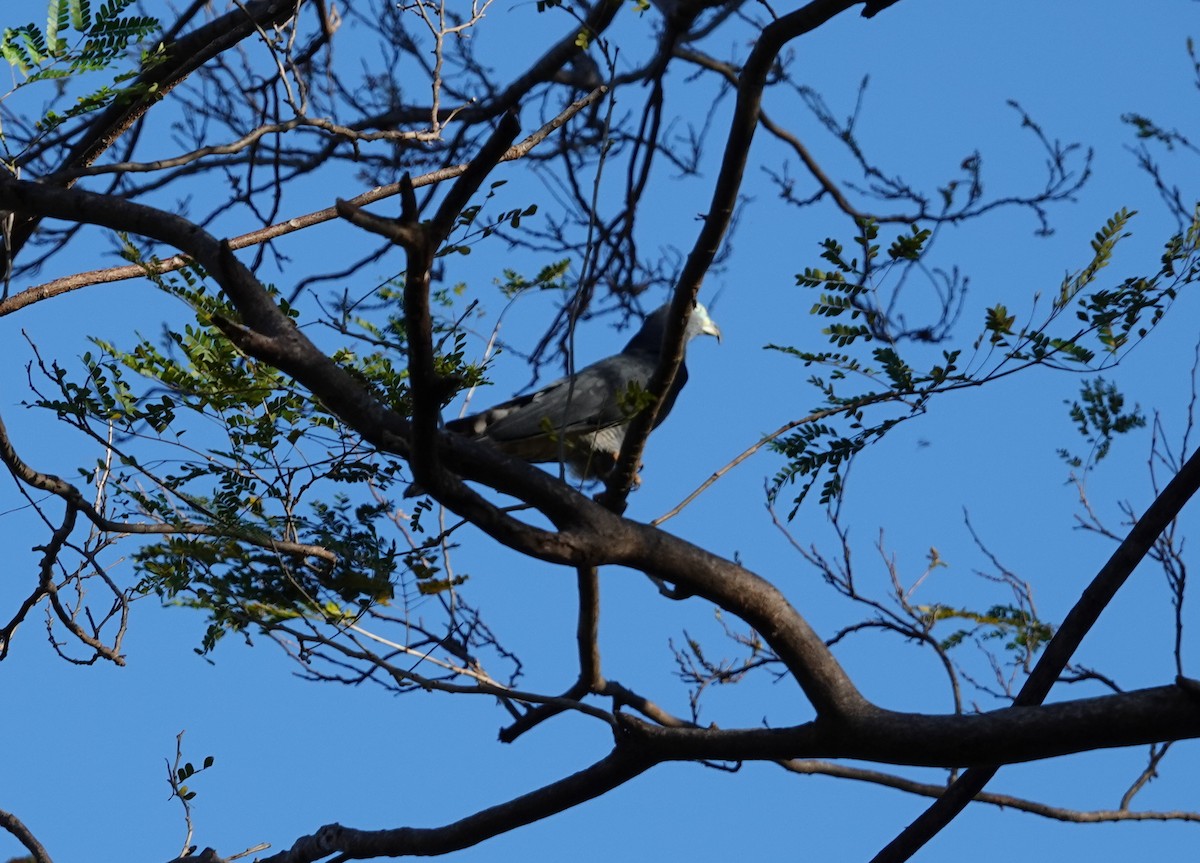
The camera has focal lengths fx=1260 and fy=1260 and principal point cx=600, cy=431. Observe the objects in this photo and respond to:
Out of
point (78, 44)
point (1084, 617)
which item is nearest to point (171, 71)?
point (78, 44)

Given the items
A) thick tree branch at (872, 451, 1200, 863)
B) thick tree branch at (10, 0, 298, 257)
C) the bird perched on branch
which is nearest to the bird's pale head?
the bird perched on branch

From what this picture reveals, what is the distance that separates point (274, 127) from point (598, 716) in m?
2.29

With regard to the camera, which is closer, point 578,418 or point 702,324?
point 578,418

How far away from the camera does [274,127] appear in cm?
399

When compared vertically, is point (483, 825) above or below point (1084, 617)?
below

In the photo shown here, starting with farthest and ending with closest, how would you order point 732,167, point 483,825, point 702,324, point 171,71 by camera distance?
Answer: point 702,324 → point 171,71 → point 483,825 → point 732,167

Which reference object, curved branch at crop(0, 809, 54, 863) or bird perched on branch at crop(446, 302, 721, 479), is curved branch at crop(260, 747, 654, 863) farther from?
bird perched on branch at crop(446, 302, 721, 479)

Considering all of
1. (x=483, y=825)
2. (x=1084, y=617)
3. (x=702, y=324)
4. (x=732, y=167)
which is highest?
(x=702, y=324)

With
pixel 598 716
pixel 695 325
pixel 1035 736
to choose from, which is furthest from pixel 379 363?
pixel 695 325

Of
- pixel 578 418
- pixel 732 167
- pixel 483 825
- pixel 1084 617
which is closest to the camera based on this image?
pixel 732 167

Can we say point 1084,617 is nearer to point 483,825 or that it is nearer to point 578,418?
point 483,825

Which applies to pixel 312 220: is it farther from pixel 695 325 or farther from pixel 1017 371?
pixel 695 325

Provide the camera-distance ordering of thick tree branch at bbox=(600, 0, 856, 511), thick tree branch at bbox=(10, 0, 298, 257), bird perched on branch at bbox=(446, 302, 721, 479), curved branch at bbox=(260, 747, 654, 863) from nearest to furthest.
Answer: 1. thick tree branch at bbox=(600, 0, 856, 511)
2. curved branch at bbox=(260, 747, 654, 863)
3. thick tree branch at bbox=(10, 0, 298, 257)
4. bird perched on branch at bbox=(446, 302, 721, 479)

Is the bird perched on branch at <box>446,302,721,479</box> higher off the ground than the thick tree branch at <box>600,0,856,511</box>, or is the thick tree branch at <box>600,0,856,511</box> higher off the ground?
the bird perched on branch at <box>446,302,721,479</box>
